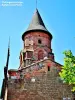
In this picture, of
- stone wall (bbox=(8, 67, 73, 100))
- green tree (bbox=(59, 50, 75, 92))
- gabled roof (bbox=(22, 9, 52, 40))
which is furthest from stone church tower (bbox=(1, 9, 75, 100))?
gabled roof (bbox=(22, 9, 52, 40))

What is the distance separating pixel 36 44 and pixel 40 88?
7685 millimetres

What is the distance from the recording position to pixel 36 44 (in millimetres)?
28406

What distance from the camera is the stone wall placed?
21.2m

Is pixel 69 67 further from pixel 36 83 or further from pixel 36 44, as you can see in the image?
pixel 36 44

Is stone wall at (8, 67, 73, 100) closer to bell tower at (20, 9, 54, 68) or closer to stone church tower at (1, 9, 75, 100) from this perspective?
stone church tower at (1, 9, 75, 100)

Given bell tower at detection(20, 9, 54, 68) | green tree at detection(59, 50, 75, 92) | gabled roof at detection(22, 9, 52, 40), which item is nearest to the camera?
green tree at detection(59, 50, 75, 92)

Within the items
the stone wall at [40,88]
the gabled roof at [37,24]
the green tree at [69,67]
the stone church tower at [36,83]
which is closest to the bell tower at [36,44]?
the gabled roof at [37,24]

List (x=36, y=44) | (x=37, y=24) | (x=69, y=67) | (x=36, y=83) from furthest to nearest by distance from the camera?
(x=37, y=24), (x=36, y=44), (x=36, y=83), (x=69, y=67)

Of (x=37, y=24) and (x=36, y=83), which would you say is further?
(x=37, y=24)

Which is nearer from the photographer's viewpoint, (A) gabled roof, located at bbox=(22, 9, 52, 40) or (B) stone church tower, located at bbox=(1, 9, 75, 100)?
(B) stone church tower, located at bbox=(1, 9, 75, 100)

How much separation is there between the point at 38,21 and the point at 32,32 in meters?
2.23

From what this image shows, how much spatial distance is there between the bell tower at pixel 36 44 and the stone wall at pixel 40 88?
17.0 feet

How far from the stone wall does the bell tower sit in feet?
17.0

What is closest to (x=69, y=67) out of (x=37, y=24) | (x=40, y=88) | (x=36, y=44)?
(x=40, y=88)
